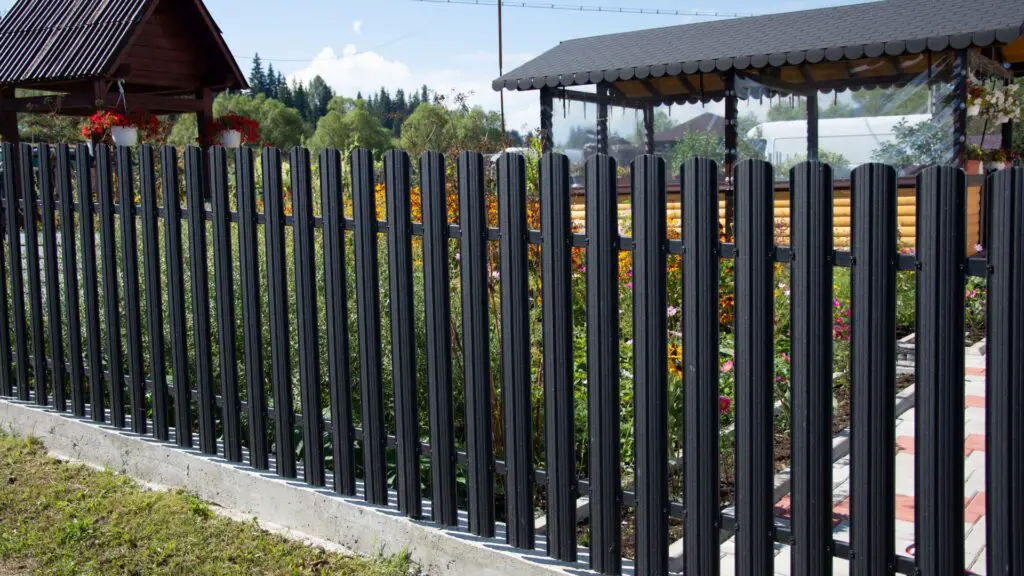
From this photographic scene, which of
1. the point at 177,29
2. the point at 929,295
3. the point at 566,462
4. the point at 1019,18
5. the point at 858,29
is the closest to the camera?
the point at 929,295

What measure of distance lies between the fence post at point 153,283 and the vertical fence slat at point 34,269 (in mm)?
960

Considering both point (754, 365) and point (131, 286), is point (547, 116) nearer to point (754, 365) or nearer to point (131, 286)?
point (131, 286)

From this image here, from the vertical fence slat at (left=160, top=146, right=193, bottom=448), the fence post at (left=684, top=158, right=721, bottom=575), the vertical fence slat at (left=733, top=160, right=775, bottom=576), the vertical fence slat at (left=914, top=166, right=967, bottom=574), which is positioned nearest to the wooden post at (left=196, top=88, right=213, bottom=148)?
the vertical fence slat at (left=160, top=146, right=193, bottom=448)

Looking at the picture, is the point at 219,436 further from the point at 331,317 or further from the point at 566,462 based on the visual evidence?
the point at 566,462

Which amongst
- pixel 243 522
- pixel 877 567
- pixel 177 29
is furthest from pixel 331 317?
pixel 177 29

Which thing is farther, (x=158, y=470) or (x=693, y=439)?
(x=158, y=470)

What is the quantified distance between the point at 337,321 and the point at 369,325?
183 millimetres

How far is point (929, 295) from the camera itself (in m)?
2.43

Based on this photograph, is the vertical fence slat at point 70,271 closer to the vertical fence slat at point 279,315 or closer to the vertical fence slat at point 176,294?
the vertical fence slat at point 176,294

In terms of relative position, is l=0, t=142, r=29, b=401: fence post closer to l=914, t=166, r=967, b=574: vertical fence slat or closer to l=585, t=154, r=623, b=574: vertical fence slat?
l=585, t=154, r=623, b=574: vertical fence slat

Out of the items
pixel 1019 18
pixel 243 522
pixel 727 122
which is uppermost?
pixel 1019 18

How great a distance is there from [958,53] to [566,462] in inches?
370

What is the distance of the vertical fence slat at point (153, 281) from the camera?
442 cm

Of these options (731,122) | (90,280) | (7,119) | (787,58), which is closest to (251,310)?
(90,280)
